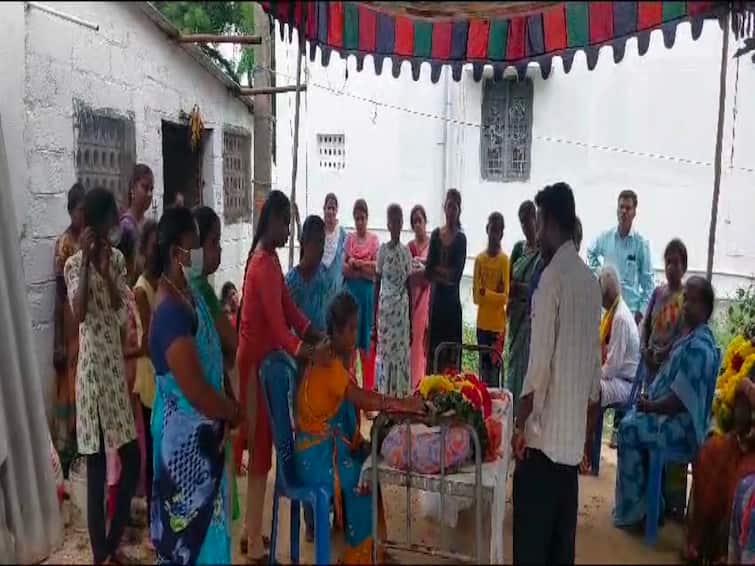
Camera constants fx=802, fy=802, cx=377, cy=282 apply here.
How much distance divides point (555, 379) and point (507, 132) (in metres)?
2.73

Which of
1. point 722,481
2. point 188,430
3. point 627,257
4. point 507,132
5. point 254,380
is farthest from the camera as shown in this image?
point 507,132

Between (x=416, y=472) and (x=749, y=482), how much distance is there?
4.20ft

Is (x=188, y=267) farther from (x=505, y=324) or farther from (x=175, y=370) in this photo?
(x=505, y=324)

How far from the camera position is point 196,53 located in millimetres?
2924

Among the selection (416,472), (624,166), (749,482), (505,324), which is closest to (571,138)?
(624,166)

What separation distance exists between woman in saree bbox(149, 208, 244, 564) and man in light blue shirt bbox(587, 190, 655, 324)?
9.33 ft

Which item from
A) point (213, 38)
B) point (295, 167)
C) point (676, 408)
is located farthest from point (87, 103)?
point (676, 408)

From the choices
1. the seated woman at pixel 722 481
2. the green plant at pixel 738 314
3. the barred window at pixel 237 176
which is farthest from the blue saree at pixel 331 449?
the green plant at pixel 738 314

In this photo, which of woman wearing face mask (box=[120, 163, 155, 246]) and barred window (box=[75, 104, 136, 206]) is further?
barred window (box=[75, 104, 136, 206])

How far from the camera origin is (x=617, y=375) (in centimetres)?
422

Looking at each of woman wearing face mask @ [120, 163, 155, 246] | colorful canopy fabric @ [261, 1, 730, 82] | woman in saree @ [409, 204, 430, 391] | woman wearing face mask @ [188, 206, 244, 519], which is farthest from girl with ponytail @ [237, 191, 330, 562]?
woman in saree @ [409, 204, 430, 391]

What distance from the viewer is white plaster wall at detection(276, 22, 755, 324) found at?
14.2ft

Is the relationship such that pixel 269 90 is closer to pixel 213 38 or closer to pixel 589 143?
pixel 213 38

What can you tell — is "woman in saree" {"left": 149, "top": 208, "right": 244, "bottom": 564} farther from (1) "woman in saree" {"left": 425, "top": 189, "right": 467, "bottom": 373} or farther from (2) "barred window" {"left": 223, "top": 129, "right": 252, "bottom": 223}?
(1) "woman in saree" {"left": 425, "top": 189, "right": 467, "bottom": 373}
